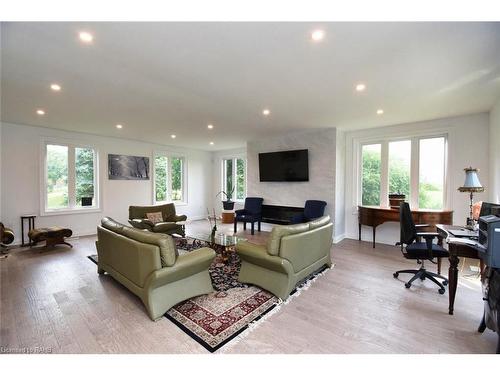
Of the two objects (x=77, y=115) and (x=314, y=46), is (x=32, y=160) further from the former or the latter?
(x=314, y=46)

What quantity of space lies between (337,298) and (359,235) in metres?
3.07

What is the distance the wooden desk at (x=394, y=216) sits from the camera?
4.11 m

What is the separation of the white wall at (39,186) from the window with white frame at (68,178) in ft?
0.54

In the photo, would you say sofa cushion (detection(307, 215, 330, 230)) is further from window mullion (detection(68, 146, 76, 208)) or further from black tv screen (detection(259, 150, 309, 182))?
window mullion (detection(68, 146, 76, 208))

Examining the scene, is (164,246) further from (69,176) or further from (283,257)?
(69,176)

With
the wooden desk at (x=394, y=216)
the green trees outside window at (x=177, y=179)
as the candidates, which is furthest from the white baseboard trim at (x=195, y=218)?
the wooden desk at (x=394, y=216)

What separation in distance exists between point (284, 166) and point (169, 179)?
→ 4.05 meters

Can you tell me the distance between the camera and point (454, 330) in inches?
81.3

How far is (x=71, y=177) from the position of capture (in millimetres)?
5648

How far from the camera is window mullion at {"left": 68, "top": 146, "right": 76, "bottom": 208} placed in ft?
18.4

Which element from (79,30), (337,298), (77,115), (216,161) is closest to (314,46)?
(79,30)

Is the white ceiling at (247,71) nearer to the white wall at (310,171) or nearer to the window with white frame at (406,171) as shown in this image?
the window with white frame at (406,171)

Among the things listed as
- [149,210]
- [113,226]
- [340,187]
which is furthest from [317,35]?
[149,210]
